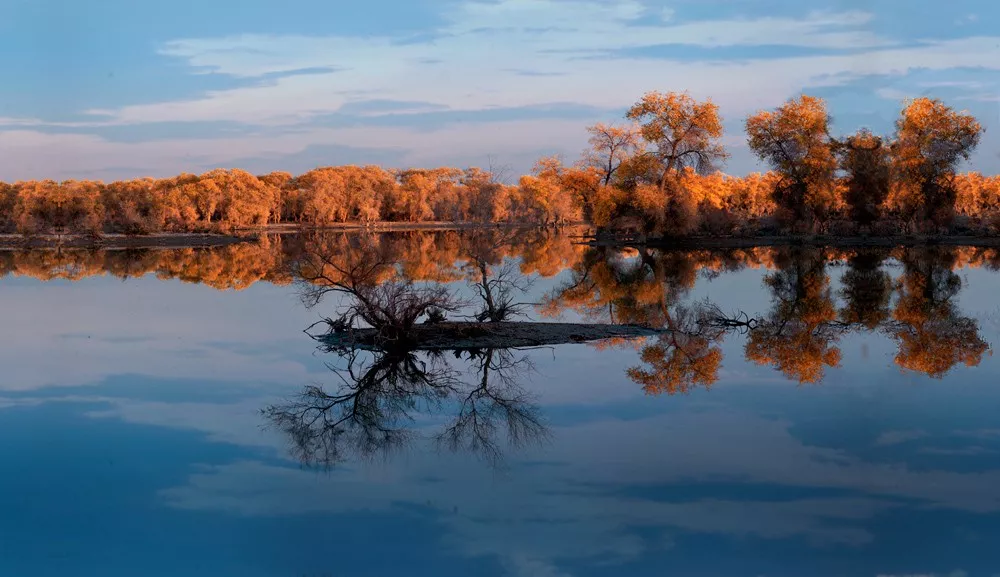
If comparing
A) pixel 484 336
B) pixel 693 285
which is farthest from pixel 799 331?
pixel 693 285

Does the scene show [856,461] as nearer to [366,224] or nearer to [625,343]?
[625,343]

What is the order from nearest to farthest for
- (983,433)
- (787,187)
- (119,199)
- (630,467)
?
(630,467) → (983,433) → (787,187) → (119,199)

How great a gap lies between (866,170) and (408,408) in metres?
44.5

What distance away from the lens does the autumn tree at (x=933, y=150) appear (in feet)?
165

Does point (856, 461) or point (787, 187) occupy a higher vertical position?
point (787, 187)

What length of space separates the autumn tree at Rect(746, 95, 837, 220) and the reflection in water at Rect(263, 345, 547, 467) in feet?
128

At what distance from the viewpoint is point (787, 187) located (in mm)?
53375

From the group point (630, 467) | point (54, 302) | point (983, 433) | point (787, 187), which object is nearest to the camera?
point (630, 467)

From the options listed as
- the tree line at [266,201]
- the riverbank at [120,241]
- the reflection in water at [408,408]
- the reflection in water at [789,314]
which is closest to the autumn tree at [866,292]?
the reflection in water at [789,314]

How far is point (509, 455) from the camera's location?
35.3ft

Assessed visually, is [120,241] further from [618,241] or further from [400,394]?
[400,394]

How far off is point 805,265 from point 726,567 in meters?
32.0

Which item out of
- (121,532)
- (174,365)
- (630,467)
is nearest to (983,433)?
(630,467)

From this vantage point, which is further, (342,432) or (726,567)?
(342,432)
